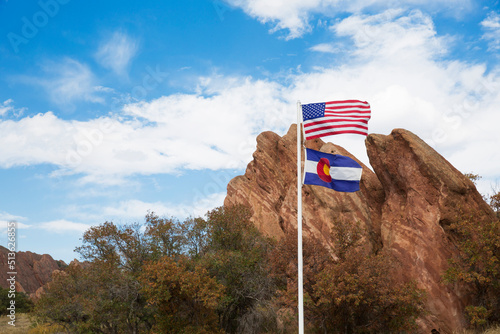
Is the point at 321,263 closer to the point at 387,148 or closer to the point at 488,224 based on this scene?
the point at 488,224

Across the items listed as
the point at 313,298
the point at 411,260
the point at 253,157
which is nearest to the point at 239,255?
the point at 313,298

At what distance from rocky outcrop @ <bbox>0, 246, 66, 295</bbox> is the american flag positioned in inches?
3320

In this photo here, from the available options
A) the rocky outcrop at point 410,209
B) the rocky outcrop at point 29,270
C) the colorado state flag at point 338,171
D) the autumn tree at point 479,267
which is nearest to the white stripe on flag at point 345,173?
the colorado state flag at point 338,171

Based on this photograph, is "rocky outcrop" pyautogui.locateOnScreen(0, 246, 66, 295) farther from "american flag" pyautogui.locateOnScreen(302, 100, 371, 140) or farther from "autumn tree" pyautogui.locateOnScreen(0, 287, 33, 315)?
"american flag" pyautogui.locateOnScreen(302, 100, 371, 140)

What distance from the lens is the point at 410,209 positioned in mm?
29438

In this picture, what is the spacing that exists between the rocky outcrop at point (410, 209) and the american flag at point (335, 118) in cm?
1531

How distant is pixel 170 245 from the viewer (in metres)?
28.3

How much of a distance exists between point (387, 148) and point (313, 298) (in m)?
14.4

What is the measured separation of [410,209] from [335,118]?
18350 millimetres

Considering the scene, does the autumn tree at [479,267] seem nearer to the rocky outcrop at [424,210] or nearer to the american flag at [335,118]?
the rocky outcrop at [424,210]

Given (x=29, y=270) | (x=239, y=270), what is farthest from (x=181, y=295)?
(x=29, y=270)

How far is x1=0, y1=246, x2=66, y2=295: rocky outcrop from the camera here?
8221cm

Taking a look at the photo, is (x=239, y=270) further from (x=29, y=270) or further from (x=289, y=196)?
(x=29, y=270)

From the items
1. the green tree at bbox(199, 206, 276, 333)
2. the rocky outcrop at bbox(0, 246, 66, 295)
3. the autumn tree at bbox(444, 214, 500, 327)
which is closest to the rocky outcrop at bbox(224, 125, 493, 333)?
the autumn tree at bbox(444, 214, 500, 327)
